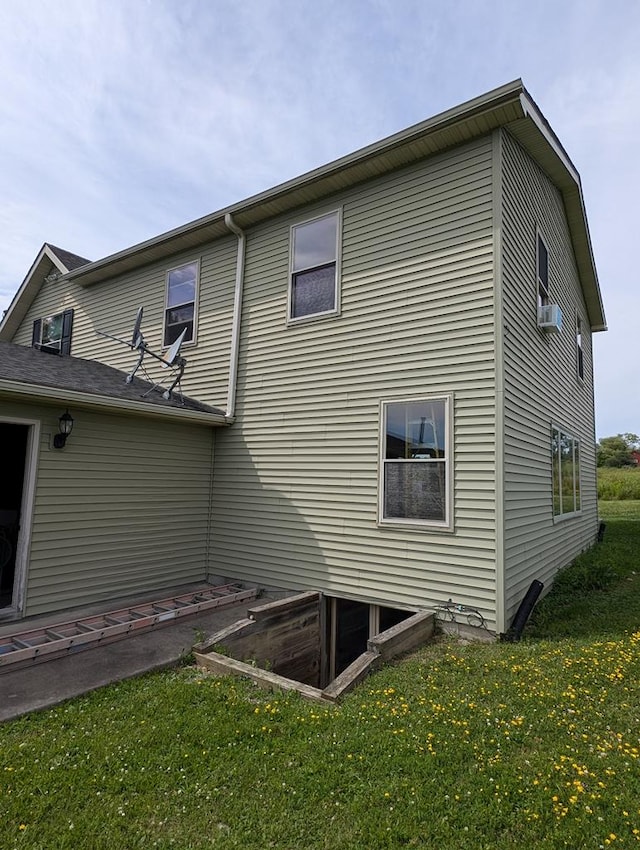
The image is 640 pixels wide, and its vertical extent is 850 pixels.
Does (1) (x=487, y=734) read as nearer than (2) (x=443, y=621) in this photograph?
Yes

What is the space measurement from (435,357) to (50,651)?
5.01 m

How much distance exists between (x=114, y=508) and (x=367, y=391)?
3772 millimetres

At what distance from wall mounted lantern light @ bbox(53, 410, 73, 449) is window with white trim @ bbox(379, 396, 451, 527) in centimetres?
390

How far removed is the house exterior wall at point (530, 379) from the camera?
557cm

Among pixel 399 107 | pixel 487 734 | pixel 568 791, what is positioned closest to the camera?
pixel 568 791

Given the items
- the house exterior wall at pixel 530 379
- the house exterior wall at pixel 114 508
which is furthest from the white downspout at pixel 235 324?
the house exterior wall at pixel 530 379

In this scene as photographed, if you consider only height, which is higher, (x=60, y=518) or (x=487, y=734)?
(x=60, y=518)

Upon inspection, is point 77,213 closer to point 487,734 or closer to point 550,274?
point 550,274

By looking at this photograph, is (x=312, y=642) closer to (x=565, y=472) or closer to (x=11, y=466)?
(x=565, y=472)

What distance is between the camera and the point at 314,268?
7.10 metres

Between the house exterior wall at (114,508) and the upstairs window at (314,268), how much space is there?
8.47ft

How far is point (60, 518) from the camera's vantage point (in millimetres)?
5941

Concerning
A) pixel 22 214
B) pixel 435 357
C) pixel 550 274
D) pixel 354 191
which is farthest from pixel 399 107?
pixel 22 214

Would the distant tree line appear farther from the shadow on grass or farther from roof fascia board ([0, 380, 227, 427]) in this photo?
roof fascia board ([0, 380, 227, 427])
